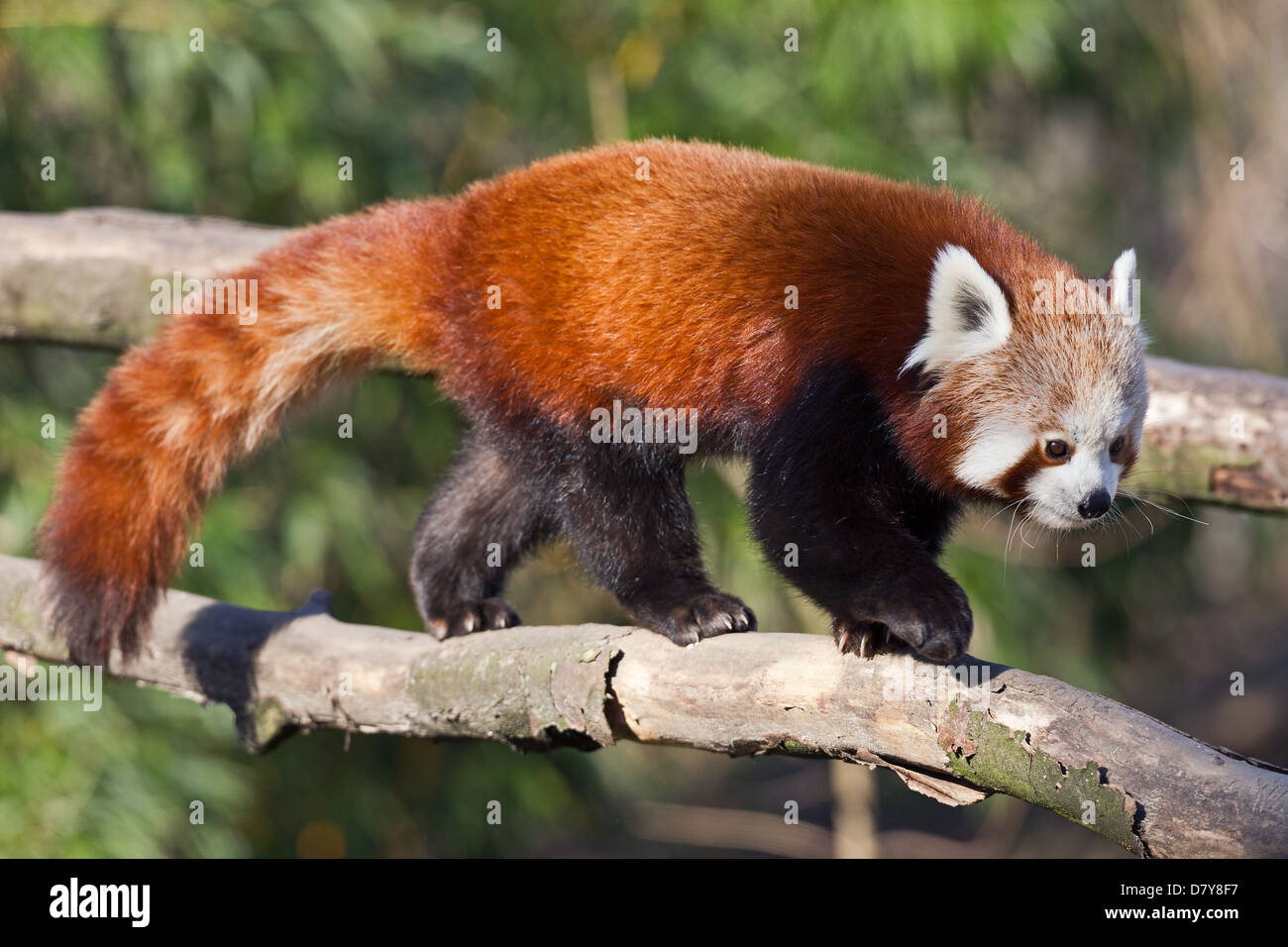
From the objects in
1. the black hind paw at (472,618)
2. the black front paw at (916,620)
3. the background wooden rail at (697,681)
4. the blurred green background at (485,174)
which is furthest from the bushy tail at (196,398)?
the blurred green background at (485,174)

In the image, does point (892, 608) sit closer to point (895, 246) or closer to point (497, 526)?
point (895, 246)

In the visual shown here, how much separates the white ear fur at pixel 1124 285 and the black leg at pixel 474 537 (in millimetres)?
1509

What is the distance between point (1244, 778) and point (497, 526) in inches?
83.6

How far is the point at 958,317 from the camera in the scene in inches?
107

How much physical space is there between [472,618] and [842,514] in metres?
1.12

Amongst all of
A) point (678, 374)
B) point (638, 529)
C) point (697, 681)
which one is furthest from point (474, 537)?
point (697, 681)

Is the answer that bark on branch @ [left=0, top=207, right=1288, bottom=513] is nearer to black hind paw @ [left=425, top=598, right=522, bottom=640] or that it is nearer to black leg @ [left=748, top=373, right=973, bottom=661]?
black leg @ [left=748, top=373, right=973, bottom=661]

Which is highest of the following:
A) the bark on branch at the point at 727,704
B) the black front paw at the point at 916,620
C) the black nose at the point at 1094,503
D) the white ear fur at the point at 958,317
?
the white ear fur at the point at 958,317

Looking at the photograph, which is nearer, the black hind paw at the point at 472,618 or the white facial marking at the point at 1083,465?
the white facial marking at the point at 1083,465

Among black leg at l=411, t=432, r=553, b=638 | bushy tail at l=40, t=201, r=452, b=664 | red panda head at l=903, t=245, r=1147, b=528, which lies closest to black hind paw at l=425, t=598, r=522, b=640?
black leg at l=411, t=432, r=553, b=638

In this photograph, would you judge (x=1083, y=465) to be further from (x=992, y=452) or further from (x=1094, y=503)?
(x=992, y=452)

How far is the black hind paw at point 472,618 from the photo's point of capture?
337 cm

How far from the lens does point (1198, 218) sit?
288 inches

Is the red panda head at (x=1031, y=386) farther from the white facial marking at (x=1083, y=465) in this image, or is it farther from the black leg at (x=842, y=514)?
the black leg at (x=842, y=514)
